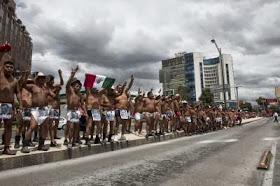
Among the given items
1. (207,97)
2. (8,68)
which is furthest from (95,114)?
(207,97)

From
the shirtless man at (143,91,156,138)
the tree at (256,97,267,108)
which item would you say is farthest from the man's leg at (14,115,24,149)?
the tree at (256,97,267,108)

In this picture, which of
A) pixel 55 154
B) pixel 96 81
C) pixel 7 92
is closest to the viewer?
pixel 7 92

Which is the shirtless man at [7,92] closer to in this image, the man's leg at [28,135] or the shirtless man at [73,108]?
the man's leg at [28,135]

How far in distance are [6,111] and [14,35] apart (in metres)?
55.3

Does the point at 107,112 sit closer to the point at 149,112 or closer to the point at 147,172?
the point at 149,112

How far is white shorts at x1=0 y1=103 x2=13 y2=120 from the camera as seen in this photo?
5.95 m

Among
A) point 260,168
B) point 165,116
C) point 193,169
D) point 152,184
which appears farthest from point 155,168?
point 165,116

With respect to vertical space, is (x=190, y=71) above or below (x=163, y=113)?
above

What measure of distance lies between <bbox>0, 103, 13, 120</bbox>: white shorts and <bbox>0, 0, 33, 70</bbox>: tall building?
39915 mm

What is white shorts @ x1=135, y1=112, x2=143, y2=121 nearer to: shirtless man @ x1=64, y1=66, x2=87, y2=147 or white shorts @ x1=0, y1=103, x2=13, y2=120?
shirtless man @ x1=64, y1=66, x2=87, y2=147

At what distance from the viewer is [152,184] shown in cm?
459

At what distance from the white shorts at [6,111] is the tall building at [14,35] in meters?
39.9

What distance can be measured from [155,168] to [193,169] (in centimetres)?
80

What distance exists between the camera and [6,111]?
6031mm
